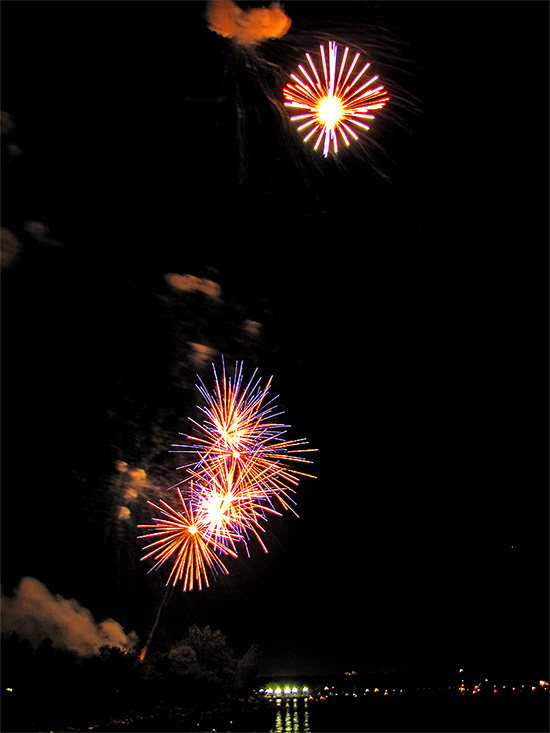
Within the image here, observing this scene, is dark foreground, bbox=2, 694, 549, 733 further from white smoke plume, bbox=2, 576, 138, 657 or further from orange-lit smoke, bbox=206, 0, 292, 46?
orange-lit smoke, bbox=206, 0, 292, 46

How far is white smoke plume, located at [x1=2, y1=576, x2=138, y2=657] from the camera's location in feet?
43.4

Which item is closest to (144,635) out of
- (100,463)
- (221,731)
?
(221,731)

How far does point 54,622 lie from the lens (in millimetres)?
13828

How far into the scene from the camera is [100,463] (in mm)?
14312

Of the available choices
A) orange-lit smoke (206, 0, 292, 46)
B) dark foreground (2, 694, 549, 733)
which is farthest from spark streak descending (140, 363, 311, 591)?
orange-lit smoke (206, 0, 292, 46)

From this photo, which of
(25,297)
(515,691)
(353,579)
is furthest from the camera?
(515,691)

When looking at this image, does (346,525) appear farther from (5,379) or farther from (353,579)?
(5,379)

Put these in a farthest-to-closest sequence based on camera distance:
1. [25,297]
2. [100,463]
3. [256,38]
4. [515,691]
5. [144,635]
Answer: [515,691]
[144,635]
[100,463]
[25,297]
[256,38]

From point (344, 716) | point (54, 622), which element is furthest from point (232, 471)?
point (344, 716)

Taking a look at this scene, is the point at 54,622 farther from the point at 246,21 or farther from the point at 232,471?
the point at 246,21

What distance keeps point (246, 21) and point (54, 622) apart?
565 inches

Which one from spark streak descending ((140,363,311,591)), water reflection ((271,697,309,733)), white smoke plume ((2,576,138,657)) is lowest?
water reflection ((271,697,309,733))

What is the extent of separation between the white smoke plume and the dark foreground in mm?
2311

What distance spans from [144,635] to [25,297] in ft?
34.3
